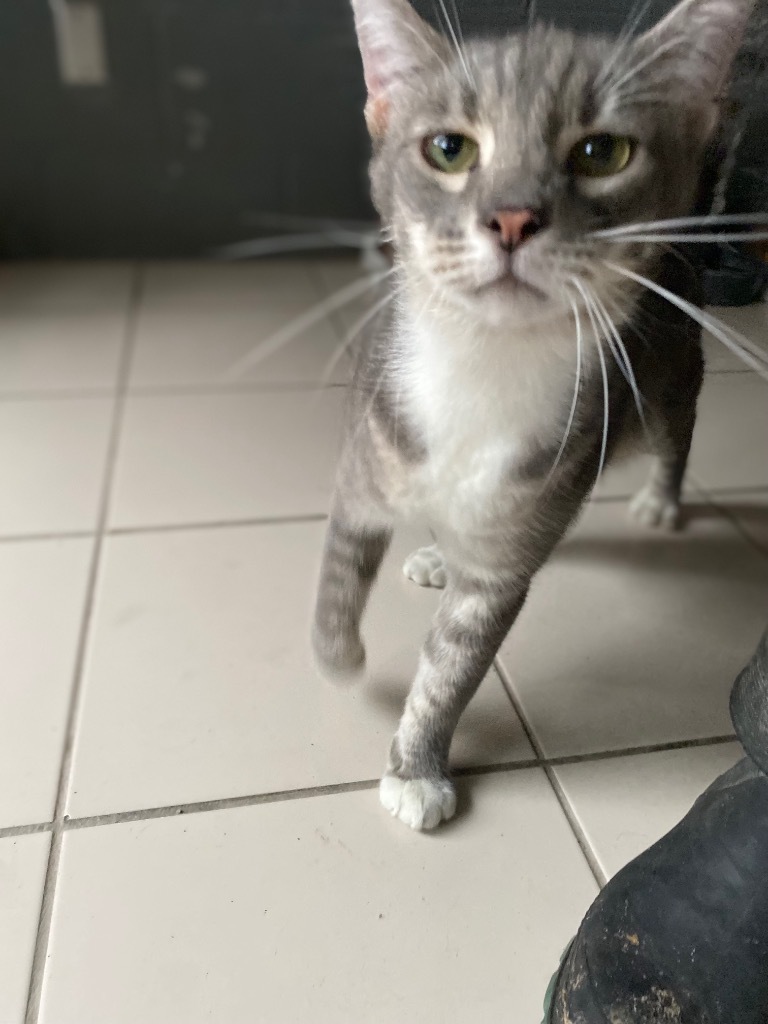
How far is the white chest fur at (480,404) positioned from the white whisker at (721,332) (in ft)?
0.19

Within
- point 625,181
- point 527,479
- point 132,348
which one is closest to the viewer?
point 625,181

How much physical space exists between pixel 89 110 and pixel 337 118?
0.49 metres

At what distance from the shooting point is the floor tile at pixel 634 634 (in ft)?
2.69

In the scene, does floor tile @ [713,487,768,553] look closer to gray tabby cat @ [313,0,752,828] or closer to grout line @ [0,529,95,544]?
gray tabby cat @ [313,0,752,828]

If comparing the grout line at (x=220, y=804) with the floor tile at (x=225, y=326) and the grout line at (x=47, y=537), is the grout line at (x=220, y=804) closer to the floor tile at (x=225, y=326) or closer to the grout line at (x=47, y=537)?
the grout line at (x=47, y=537)

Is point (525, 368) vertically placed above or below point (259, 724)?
above

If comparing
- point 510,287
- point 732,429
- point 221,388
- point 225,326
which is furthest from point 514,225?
point 225,326

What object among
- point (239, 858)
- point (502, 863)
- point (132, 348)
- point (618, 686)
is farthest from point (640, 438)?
point (132, 348)

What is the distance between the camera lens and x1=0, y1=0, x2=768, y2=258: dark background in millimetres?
1601

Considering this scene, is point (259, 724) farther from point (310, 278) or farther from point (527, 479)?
point (310, 278)

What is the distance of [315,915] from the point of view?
0.64m

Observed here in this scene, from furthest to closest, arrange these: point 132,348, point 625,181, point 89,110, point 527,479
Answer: point 89,110 < point 132,348 < point 527,479 < point 625,181

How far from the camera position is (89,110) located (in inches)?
65.6

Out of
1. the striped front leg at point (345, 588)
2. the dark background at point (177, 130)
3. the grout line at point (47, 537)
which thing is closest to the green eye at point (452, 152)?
the striped front leg at point (345, 588)
